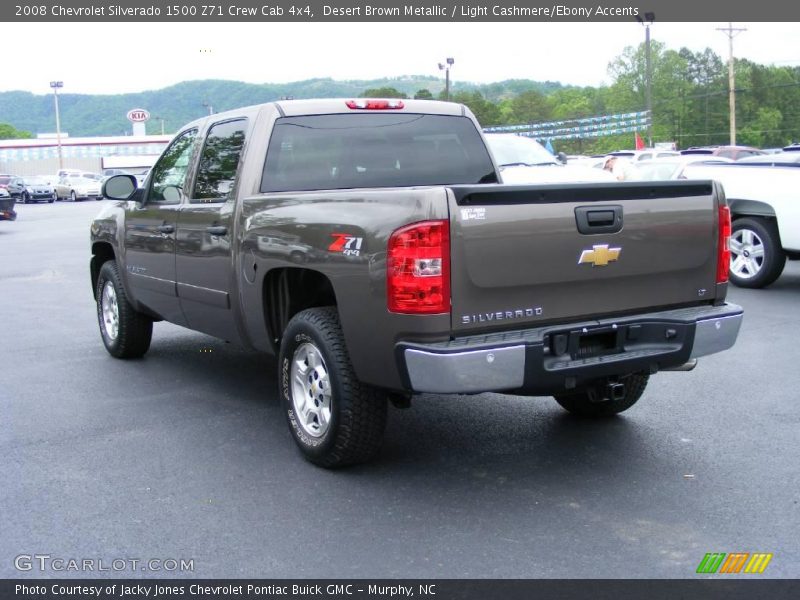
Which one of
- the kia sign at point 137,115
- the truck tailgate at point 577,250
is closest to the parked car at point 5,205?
the truck tailgate at point 577,250

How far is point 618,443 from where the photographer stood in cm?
516

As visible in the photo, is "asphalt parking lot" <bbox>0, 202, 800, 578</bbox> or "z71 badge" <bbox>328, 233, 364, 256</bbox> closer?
"asphalt parking lot" <bbox>0, 202, 800, 578</bbox>

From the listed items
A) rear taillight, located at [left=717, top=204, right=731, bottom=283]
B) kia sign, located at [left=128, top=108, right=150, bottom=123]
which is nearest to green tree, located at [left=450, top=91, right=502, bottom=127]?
kia sign, located at [left=128, top=108, right=150, bottom=123]

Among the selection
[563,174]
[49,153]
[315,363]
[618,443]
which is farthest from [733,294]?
[49,153]

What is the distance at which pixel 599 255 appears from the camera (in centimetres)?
438

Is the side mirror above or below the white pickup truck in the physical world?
above

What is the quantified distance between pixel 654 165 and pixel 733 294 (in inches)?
322

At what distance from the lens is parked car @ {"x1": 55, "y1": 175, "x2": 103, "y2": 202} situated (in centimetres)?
Answer: 4984

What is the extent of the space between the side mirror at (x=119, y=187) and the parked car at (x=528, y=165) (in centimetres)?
685

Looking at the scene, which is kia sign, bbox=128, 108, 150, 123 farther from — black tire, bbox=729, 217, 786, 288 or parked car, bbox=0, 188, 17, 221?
black tire, bbox=729, 217, 786, 288

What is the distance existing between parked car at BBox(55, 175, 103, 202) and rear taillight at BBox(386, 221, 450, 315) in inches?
1908

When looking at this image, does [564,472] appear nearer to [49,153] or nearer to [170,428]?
[170,428]

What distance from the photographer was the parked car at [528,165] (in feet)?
43.5

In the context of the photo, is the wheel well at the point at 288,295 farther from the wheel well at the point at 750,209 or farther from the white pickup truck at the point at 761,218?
the wheel well at the point at 750,209
